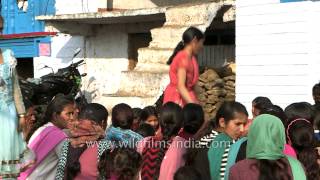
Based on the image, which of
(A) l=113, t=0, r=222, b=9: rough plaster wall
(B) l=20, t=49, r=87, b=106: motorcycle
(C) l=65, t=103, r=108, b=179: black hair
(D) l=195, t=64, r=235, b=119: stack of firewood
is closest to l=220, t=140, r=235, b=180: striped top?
(C) l=65, t=103, r=108, b=179: black hair

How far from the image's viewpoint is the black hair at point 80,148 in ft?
12.8

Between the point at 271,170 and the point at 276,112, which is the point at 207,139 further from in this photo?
the point at 271,170

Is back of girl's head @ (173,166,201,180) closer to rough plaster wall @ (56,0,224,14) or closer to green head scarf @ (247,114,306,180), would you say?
green head scarf @ (247,114,306,180)

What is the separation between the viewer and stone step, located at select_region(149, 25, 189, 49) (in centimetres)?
840

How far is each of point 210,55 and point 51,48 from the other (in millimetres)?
3891

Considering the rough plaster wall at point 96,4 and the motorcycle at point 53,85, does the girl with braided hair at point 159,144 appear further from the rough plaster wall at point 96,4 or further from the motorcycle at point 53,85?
the rough plaster wall at point 96,4

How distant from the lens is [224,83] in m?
9.32

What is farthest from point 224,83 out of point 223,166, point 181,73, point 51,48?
point 223,166

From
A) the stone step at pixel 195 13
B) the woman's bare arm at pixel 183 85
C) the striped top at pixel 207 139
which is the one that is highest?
the stone step at pixel 195 13

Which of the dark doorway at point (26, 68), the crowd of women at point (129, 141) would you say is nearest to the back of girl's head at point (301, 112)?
the crowd of women at point (129, 141)

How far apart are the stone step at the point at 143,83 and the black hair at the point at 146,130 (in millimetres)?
2708

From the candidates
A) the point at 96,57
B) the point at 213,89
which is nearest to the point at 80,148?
the point at 213,89

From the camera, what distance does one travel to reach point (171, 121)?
400cm

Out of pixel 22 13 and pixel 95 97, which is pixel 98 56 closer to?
pixel 95 97
